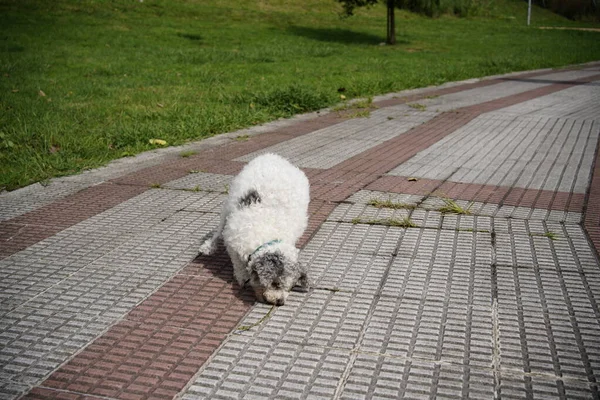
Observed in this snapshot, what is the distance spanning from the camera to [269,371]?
10.00 ft

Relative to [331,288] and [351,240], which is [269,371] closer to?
[331,288]

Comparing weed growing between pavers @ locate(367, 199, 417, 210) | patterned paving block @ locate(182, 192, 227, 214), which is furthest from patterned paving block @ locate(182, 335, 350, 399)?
weed growing between pavers @ locate(367, 199, 417, 210)

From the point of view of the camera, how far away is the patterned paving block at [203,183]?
622cm

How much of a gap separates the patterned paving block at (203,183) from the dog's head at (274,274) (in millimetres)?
2458

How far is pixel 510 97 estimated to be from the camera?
13.3 meters

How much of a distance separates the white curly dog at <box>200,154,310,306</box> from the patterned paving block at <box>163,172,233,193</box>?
1.57 meters

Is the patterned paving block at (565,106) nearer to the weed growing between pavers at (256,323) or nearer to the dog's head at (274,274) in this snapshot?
the dog's head at (274,274)

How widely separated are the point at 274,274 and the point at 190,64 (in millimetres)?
15471

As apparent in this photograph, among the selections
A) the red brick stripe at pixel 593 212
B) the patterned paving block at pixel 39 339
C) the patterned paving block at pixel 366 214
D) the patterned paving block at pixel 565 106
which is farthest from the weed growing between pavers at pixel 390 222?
the patterned paving block at pixel 565 106

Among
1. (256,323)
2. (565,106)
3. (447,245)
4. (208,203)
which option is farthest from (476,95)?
(256,323)

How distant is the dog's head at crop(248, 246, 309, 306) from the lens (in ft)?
12.1

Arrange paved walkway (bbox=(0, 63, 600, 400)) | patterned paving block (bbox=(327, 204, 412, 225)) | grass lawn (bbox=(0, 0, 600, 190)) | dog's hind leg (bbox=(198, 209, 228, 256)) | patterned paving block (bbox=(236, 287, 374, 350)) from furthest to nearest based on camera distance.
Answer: grass lawn (bbox=(0, 0, 600, 190)) → patterned paving block (bbox=(327, 204, 412, 225)) → dog's hind leg (bbox=(198, 209, 228, 256)) → patterned paving block (bbox=(236, 287, 374, 350)) → paved walkway (bbox=(0, 63, 600, 400))

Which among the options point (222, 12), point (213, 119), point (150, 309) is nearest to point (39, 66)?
point (213, 119)

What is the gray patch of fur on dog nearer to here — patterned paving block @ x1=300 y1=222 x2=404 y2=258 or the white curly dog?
the white curly dog
